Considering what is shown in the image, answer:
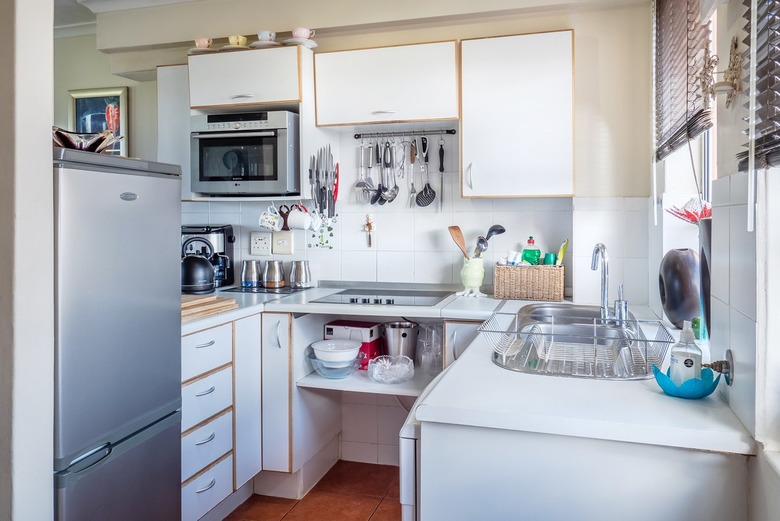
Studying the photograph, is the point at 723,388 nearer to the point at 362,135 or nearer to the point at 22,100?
the point at 22,100

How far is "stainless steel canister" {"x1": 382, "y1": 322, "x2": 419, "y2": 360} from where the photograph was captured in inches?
113

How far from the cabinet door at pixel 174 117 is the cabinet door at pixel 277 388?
3.01ft

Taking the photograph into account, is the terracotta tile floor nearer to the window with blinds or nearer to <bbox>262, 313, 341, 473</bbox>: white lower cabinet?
<bbox>262, 313, 341, 473</bbox>: white lower cabinet

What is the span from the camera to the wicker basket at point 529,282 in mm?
2682

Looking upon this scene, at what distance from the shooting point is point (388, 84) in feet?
9.00

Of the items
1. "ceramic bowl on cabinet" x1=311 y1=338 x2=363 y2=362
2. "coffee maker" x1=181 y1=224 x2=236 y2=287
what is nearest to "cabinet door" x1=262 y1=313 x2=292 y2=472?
"ceramic bowl on cabinet" x1=311 y1=338 x2=363 y2=362

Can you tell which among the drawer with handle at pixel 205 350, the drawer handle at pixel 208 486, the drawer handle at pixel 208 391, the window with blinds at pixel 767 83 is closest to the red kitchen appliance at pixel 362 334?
the drawer with handle at pixel 205 350

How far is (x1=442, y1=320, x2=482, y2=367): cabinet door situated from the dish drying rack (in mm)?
346

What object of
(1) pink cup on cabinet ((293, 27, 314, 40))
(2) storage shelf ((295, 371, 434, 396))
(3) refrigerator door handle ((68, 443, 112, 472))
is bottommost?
(2) storage shelf ((295, 371, 434, 396))

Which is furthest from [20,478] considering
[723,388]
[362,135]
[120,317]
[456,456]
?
[362,135]

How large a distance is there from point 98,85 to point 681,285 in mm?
3373

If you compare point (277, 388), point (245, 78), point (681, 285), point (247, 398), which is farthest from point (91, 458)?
point (245, 78)

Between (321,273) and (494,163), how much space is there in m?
1.10

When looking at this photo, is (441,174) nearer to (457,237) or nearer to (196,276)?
(457,237)
